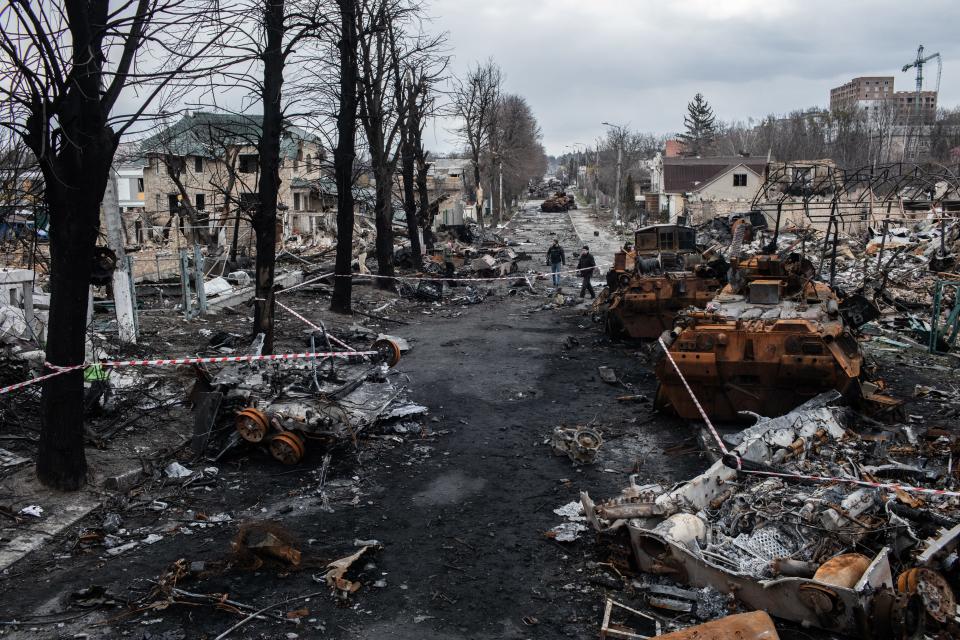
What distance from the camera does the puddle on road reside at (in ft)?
25.5

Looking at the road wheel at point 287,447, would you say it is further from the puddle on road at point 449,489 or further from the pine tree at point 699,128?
the pine tree at point 699,128

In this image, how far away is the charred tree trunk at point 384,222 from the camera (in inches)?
892

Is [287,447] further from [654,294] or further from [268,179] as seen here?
[654,294]

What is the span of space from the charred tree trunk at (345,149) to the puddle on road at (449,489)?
34.3 ft

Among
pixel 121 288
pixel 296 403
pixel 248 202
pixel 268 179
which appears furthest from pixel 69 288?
pixel 121 288

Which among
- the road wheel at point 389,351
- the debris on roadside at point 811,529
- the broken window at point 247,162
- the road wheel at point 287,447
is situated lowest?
the road wheel at point 287,447

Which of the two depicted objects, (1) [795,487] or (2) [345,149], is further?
(2) [345,149]

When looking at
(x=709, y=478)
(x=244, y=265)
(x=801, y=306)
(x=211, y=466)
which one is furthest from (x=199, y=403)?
(x=244, y=265)

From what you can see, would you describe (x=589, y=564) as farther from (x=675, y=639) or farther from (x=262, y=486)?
(x=262, y=486)

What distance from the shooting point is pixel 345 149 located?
17.8 meters

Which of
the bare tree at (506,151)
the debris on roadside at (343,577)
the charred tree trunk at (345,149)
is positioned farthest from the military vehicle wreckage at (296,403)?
the bare tree at (506,151)

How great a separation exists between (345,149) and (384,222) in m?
5.25

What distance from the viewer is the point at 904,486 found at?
633cm

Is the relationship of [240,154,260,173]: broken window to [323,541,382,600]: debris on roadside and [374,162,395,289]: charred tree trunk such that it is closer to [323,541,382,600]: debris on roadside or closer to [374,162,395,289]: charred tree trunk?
[374,162,395,289]: charred tree trunk
